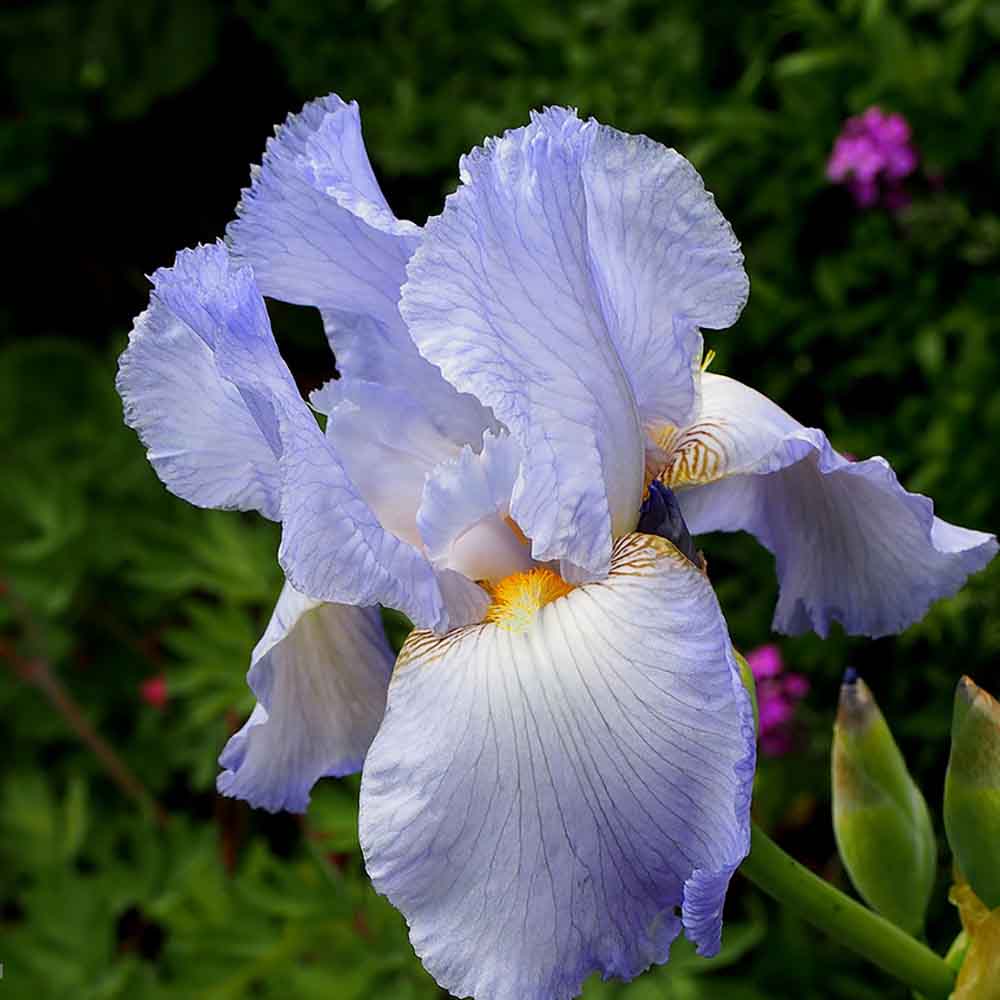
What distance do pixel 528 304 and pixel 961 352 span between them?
3.78 feet

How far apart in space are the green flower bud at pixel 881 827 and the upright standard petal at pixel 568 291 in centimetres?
28

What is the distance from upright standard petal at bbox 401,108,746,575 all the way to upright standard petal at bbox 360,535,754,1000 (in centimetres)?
7

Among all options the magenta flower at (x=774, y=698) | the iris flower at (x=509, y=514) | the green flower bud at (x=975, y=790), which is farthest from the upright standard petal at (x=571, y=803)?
the magenta flower at (x=774, y=698)

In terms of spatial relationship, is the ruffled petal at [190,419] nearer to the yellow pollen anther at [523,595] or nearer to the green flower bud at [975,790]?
the yellow pollen anther at [523,595]

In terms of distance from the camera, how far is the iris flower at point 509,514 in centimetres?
62

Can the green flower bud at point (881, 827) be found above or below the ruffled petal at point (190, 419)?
below

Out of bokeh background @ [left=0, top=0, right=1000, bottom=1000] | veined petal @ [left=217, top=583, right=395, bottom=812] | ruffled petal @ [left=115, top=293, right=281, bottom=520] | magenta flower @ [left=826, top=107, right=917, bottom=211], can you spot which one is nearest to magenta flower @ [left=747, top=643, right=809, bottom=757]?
bokeh background @ [left=0, top=0, right=1000, bottom=1000]

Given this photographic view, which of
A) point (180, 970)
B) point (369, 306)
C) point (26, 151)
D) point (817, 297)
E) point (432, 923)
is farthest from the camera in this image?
point (26, 151)

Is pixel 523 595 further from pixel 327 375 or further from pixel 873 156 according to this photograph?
pixel 327 375

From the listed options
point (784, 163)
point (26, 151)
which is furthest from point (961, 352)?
point (26, 151)

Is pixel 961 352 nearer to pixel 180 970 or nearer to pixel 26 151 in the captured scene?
pixel 180 970

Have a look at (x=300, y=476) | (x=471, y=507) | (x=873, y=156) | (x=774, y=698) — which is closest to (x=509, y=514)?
(x=471, y=507)

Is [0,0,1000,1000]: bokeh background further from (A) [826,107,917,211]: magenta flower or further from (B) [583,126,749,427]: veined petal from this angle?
(B) [583,126,749,427]: veined petal

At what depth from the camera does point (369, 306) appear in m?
0.76
